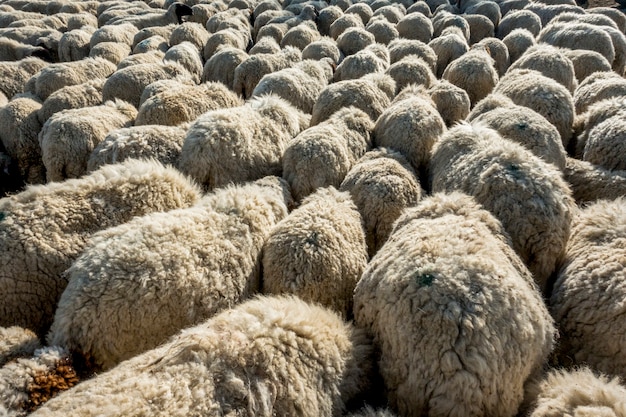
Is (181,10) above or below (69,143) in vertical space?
above

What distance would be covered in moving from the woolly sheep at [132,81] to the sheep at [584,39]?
24.2 feet

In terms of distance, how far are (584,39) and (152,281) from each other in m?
9.31

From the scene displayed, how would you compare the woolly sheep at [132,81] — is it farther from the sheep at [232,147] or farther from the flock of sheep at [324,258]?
the sheep at [232,147]

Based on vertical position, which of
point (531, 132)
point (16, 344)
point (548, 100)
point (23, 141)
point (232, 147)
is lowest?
point (23, 141)

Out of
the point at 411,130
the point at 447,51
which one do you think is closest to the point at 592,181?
the point at 411,130

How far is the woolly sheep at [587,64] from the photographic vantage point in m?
7.83

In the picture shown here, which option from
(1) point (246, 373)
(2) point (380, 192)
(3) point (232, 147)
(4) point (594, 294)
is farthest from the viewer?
(3) point (232, 147)

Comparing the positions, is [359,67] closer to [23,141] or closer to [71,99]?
[71,99]

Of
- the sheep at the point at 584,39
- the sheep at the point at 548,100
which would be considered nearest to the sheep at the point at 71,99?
the sheep at the point at 548,100

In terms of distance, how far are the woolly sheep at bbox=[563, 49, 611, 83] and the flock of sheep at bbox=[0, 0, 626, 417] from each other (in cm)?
131

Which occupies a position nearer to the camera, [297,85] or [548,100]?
[548,100]

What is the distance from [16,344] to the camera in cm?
296

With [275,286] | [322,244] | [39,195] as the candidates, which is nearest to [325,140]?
[322,244]

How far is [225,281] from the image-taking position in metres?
3.40
